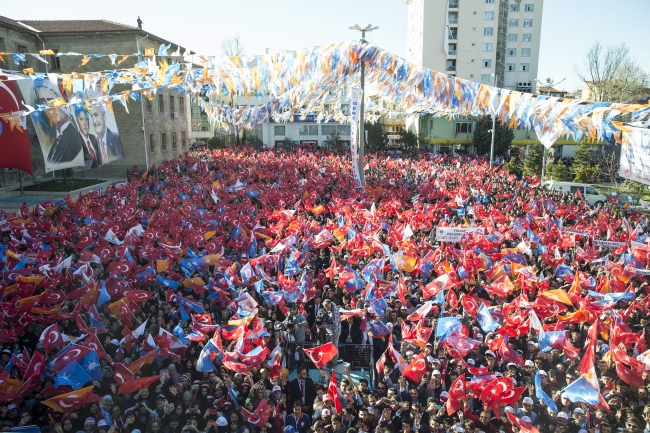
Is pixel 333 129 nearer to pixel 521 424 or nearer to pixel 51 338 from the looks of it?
pixel 51 338

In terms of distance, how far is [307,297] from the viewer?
31.4 ft

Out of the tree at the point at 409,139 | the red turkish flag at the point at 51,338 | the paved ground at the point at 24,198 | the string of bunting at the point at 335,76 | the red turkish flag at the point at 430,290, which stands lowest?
the paved ground at the point at 24,198

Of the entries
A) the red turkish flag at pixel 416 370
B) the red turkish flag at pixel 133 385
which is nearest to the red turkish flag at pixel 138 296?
the red turkish flag at pixel 133 385

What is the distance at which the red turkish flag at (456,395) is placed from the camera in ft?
20.4

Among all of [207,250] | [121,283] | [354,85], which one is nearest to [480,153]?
[354,85]

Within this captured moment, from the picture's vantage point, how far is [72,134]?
23.7m

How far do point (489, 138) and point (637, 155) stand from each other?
31.3 meters

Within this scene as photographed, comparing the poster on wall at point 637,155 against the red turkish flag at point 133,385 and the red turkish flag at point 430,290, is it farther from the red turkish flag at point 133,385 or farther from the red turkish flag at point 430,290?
the red turkish flag at point 133,385

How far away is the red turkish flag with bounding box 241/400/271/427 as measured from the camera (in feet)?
20.5

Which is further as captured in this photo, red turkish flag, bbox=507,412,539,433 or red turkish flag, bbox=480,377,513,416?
red turkish flag, bbox=480,377,513,416

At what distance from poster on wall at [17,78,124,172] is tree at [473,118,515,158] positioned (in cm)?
3065

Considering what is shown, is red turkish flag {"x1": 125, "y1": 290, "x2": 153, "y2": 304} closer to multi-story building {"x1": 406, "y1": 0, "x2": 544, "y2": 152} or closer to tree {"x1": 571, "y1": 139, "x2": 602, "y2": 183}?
tree {"x1": 571, "y1": 139, "x2": 602, "y2": 183}

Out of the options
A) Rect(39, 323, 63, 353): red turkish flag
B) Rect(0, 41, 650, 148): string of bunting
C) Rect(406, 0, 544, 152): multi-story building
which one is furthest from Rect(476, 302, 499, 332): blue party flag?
Rect(406, 0, 544, 152): multi-story building

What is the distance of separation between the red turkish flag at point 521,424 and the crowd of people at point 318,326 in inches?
0.8
